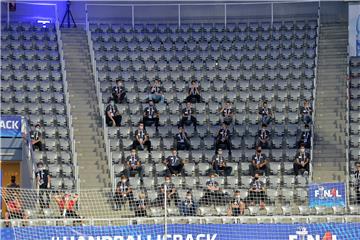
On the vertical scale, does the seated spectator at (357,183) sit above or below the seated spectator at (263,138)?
below

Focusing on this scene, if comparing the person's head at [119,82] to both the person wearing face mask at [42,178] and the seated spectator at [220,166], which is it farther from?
the person wearing face mask at [42,178]

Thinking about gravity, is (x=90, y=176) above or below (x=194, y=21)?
below

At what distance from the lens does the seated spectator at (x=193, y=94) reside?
3231 centimetres

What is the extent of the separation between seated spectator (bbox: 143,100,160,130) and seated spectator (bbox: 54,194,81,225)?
4.90 metres

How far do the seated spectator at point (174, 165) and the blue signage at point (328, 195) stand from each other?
385 centimetres

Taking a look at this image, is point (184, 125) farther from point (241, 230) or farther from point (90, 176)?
point (241, 230)

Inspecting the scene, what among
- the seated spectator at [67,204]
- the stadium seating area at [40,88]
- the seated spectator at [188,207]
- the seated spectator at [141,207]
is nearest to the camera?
the seated spectator at [67,204]

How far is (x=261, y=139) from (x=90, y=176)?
4813mm

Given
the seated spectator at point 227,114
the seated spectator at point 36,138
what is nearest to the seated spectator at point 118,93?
the seated spectator at point 227,114

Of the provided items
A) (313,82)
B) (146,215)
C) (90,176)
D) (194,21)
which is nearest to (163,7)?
(194,21)

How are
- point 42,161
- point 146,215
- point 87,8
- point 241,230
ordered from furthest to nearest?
point 87,8, point 42,161, point 146,215, point 241,230

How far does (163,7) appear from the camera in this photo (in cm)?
3662

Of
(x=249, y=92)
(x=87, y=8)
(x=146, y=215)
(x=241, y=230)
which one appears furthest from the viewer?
(x=87, y=8)

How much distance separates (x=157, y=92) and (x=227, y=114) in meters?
2.34
